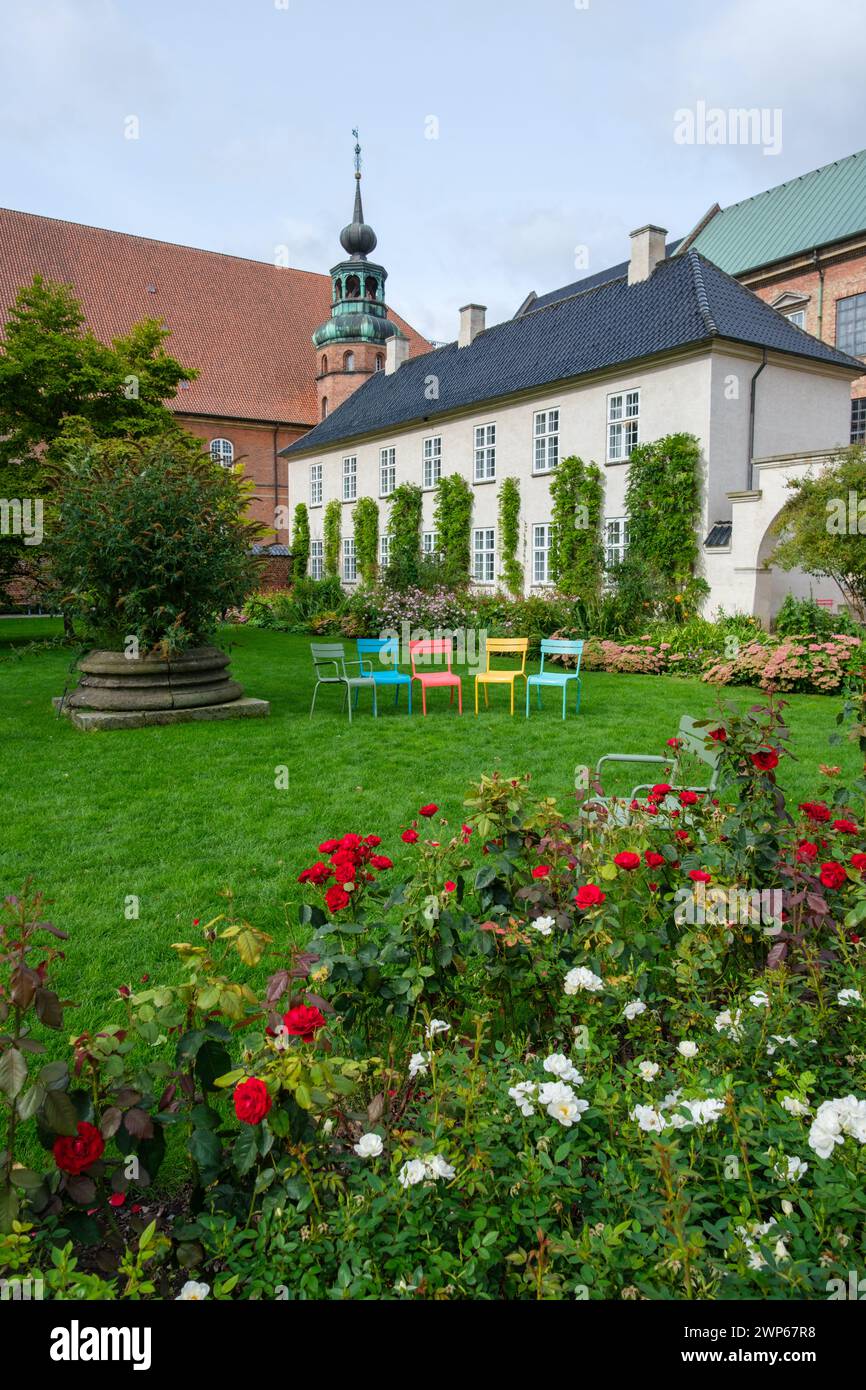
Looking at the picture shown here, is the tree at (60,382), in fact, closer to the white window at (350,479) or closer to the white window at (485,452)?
the white window at (485,452)

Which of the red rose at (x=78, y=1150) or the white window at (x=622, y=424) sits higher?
the white window at (x=622, y=424)

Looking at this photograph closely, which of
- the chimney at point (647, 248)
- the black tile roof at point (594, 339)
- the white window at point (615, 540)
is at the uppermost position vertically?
the chimney at point (647, 248)

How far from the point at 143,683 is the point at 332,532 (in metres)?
24.3

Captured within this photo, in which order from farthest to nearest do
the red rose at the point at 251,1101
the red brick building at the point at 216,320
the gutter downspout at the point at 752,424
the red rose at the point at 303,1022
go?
1. the red brick building at the point at 216,320
2. the gutter downspout at the point at 752,424
3. the red rose at the point at 303,1022
4. the red rose at the point at 251,1101

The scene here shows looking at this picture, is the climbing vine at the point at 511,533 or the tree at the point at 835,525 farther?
the climbing vine at the point at 511,533

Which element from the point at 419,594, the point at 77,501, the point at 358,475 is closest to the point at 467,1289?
the point at 77,501

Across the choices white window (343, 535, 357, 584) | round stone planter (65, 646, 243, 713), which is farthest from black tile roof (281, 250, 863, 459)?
round stone planter (65, 646, 243, 713)

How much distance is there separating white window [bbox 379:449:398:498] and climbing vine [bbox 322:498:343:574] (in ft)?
9.30

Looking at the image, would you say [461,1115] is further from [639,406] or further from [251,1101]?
[639,406]

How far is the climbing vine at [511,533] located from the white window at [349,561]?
8.83 metres

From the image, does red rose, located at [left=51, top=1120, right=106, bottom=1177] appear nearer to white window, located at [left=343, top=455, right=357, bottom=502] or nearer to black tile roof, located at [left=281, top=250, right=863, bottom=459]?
black tile roof, located at [left=281, top=250, right=863, bottom=459]

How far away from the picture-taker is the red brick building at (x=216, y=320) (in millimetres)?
38594

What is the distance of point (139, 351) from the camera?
2256 cm

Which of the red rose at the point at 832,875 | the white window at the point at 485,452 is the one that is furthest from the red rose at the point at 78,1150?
the white window at the point at 485,452
